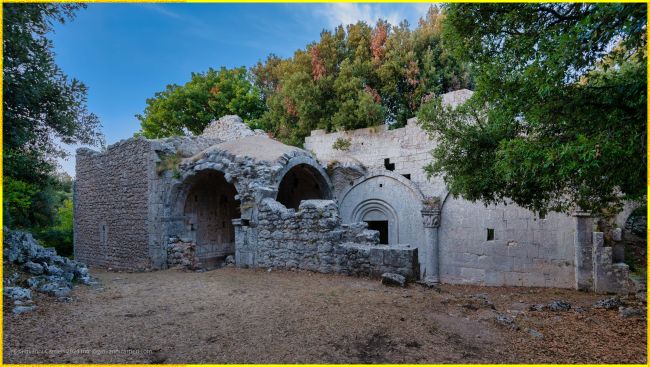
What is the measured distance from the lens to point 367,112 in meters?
15.1

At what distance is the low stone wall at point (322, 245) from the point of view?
6820 millimetres

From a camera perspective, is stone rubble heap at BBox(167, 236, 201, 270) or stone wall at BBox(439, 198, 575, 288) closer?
stone wall at BBox(439, 198, 575, 288)

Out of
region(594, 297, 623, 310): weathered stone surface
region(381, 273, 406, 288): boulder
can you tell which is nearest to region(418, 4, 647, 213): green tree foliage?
region(594, 297, 623, 310): weathered stone surface

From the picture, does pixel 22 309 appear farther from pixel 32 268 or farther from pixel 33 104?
pixel 33 104

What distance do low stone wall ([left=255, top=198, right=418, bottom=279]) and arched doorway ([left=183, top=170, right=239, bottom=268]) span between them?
3.38 m

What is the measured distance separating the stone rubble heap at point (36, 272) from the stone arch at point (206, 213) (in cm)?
371

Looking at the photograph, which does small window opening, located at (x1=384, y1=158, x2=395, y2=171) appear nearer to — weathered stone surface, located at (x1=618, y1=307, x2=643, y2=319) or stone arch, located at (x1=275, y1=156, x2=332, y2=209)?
stone arch, located at (x1=275, y1=156, x2=332, y2=209)

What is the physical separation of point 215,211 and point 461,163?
8.79 meters

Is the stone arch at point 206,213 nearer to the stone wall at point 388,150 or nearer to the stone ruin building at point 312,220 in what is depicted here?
the stone ruin building at point 312,220

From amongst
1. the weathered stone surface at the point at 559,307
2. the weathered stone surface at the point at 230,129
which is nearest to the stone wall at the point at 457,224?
the weathered stone surface at the point at 559,307

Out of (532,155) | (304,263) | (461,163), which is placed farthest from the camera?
(304,263)

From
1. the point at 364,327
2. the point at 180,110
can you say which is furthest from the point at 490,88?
the point at 180,110

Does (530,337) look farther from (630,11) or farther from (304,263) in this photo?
(304,263)

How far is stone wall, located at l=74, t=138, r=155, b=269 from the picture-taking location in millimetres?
10594
